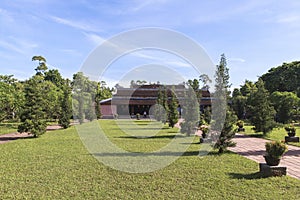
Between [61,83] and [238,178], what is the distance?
40.6 meters

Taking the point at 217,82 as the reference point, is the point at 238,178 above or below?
below

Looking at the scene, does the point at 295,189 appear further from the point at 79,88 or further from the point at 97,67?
the point at 79,88

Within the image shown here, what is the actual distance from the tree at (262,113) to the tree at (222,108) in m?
5.52

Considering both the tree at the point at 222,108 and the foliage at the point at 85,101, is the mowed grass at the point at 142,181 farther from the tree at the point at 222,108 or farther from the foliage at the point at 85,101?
the foliage at the point at 85,101

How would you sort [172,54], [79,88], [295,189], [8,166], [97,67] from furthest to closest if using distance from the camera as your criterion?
[79,88]
[172,54]
[97,67]
[8,166]
[295,189]

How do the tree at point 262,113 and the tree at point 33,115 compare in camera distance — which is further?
the tree at point 33,115

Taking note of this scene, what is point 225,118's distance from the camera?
894cm

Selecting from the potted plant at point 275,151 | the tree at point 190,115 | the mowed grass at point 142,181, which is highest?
the tree at point 190,115

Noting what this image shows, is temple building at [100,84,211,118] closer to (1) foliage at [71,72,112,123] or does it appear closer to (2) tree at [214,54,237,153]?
(1) foliage at [71,72,112,123]

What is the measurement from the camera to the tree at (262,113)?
44.9 feet

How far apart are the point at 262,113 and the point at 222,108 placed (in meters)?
5.81

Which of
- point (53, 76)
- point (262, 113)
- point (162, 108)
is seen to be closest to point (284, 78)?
point (162, 108)

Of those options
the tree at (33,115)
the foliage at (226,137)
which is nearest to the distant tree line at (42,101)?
the tree at (33,115)

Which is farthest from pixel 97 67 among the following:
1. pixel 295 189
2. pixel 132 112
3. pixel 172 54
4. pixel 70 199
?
pixel 132 112
